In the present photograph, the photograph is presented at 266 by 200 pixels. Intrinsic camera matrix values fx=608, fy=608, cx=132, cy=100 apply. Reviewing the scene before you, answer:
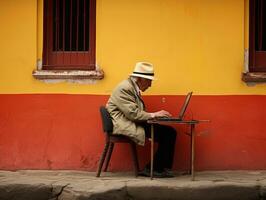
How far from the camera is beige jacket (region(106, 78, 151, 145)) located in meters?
7.18

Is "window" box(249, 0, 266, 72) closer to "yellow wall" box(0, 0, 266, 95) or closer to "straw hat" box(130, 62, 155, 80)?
"yellow wall" box(0, 0, 266, 95)

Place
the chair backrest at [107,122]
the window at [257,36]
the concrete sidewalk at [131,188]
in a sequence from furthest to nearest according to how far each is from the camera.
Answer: the window at [257,36], the chair backrest at [107,122], the concrete sidewalk at [131,188]

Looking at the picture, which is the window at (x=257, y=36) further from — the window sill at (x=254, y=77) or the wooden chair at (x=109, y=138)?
the wooden chair at (x=109, y=138)

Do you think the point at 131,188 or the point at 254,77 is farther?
the point at 254,77

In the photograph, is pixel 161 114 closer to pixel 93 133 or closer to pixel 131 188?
pixel 131 188

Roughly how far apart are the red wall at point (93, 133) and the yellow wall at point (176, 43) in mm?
170

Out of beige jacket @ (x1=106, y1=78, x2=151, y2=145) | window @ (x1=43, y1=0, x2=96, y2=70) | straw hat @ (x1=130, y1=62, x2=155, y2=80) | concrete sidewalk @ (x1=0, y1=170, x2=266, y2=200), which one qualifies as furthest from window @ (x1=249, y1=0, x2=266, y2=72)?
window @ (x1=43, y1=0, x2=96, y2=70)

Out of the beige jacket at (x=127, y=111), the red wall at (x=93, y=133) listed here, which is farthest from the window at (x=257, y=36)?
the beige jacket at (x=127, y=111)

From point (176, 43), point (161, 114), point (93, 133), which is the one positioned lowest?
point (93, 133)

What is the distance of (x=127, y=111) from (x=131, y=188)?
95cm

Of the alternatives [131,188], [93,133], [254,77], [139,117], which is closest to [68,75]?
[93,133]

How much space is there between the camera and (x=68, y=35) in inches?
324

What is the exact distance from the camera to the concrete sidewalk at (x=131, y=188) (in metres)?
6.76

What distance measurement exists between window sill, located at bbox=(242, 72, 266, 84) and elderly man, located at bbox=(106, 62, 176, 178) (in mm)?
1179
